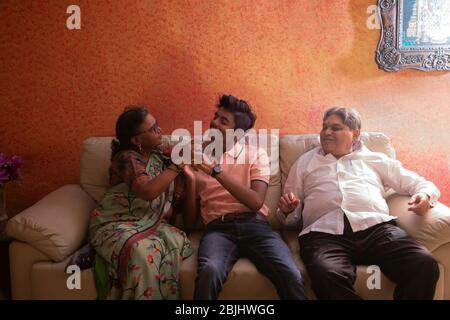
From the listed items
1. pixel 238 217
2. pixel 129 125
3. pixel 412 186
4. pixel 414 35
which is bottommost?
pixel 238 217

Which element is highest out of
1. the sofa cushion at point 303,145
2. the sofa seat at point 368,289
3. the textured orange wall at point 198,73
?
the textured orange wall at point 198,73

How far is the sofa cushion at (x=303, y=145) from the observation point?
223 centimetres

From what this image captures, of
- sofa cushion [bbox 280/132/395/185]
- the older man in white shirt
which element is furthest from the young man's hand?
sofa cushion [bbox 280/132/395/185]

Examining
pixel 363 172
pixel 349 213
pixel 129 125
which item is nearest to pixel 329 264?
pixel 349 213

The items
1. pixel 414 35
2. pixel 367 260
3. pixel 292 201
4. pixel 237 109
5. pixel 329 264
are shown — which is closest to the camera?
pixel 329 264

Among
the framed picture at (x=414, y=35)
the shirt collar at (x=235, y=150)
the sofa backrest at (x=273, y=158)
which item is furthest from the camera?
the framed picture at (x=414, y=35)

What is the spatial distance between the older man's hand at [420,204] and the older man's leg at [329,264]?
1.03 feet

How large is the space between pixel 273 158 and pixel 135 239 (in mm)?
882

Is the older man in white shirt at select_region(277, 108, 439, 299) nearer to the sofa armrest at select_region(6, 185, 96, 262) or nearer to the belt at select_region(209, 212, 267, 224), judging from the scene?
the belt at select_region(209, 212, 267, 224)

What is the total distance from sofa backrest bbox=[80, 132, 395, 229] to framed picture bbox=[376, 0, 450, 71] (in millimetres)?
550

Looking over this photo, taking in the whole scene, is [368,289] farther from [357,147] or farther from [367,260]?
[357,147]

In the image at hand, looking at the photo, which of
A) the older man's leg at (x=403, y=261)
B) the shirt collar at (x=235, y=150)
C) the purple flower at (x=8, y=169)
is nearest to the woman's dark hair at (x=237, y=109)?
the shirt collar at (x=235, y=150)

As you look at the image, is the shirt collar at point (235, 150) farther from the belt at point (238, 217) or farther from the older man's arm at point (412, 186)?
the older man's arm at point (412, 186)

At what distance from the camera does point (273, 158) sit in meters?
2.24
